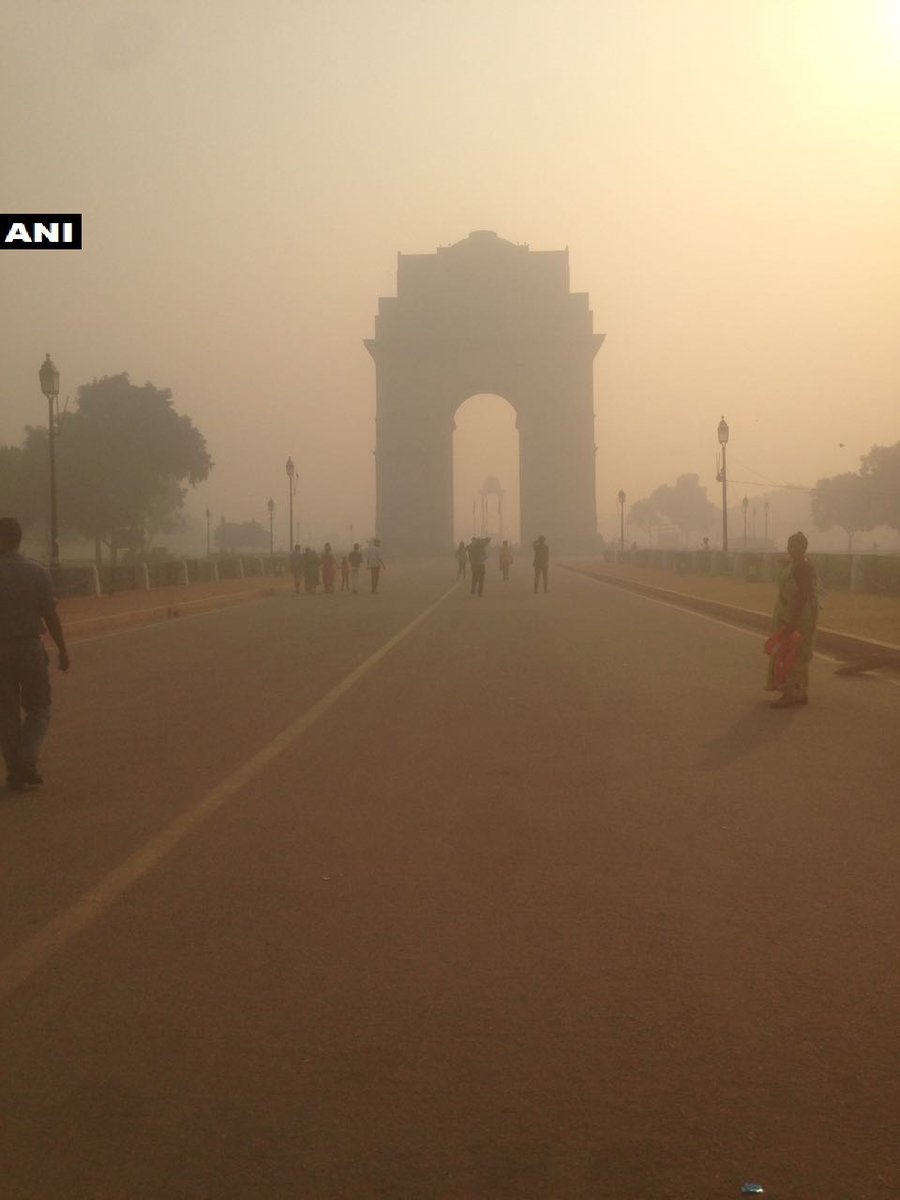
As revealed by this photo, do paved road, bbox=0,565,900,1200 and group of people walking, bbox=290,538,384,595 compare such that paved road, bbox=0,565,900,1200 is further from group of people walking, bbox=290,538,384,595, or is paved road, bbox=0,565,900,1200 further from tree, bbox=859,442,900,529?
tree, bbox=859,442,900,529

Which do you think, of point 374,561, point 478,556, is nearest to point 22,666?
point 478,556

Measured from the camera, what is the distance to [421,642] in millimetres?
18203

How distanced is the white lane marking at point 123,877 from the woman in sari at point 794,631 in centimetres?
391

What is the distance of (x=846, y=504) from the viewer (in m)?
105

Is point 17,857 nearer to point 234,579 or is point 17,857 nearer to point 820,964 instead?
point 820,964

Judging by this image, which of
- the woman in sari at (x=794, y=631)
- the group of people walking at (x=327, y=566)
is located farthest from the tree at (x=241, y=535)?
the woman in sari at (x=794, y=631)

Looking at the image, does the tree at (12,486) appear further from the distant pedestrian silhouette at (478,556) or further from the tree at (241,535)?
the tree at (241,535)

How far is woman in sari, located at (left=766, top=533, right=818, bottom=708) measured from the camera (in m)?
10.8

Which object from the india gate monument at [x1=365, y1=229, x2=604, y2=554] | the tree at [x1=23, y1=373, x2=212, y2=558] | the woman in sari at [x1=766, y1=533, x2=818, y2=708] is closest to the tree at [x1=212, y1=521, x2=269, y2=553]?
the india gate monument at [x1=365, y1=229, x2=604, y2=554]

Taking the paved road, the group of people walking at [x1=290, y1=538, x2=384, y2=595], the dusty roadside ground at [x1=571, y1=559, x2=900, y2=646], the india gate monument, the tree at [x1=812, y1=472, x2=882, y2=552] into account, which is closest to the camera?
the paved road

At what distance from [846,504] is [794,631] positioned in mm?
99074

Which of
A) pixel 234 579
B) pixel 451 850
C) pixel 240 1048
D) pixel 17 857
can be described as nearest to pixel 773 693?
pixel 451 850

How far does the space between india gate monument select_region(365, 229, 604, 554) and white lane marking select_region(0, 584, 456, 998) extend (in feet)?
287

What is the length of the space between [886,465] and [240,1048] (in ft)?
335
